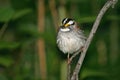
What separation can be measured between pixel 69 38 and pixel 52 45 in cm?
170

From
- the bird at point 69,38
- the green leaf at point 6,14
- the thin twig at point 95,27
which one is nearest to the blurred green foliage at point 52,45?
the green leaf at point 6,14

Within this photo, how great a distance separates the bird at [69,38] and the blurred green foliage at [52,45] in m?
0.88

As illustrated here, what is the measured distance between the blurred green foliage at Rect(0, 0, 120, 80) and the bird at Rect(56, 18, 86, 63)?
2.89ft

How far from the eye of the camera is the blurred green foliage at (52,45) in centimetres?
845

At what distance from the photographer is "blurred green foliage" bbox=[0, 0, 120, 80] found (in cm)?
845

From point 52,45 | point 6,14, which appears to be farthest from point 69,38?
point 52,45

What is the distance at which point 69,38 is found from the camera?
7.02 m

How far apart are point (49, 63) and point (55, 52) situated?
0.19 m

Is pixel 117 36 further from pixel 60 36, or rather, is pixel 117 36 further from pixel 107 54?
pixel 60 36

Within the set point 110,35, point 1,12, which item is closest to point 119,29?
point 110,35

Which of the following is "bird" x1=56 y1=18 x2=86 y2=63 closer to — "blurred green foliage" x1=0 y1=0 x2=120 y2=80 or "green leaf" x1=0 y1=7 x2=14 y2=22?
"green leaf" x1=0 y1=7 x2=14 y2=22

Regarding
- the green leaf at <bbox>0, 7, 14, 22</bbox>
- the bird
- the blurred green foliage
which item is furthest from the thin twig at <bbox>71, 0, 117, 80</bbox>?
the blurred green foliage

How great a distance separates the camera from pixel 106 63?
9984mm

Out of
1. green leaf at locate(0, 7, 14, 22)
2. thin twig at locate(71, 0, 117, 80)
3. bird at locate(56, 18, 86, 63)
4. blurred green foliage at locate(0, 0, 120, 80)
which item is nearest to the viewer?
thin twig at locate(71, 0, 117, 80)
